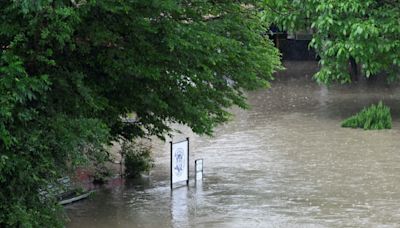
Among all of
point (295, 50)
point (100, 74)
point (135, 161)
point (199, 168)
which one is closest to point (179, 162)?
point (199, 168)

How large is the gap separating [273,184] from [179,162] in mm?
1837

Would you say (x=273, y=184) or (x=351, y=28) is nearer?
(x=273, y=184)

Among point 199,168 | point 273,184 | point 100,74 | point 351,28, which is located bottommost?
point 273,184

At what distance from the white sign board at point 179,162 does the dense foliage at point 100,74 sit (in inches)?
26.2

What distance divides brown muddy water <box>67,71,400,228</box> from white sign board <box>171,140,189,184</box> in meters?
0.28

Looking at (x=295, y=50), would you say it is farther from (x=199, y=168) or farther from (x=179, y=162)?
(x=179, y=162)

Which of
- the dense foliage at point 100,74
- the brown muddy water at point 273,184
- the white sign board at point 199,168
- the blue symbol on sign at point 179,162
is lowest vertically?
the brown muddy water at point 273,184

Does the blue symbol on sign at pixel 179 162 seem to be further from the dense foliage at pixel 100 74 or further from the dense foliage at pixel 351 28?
the dense foliage at pixel 351 28

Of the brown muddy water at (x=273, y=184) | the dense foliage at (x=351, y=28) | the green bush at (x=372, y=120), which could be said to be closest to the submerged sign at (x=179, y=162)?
the brown muddy water at (x=273, y=184)

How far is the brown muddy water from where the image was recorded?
49.5 ft

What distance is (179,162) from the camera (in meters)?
17.5

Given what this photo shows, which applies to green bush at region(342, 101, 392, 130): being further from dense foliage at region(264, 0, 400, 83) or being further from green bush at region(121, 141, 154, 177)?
green bush at region(121, 141, 154, 177)

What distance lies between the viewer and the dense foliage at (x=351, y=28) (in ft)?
77.0

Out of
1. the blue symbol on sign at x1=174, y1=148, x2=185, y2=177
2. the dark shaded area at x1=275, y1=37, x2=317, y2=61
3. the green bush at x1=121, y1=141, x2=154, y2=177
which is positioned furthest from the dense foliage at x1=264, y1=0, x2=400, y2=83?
the dark shaded area at x1=275, y1=37, x2=317, y2=61
